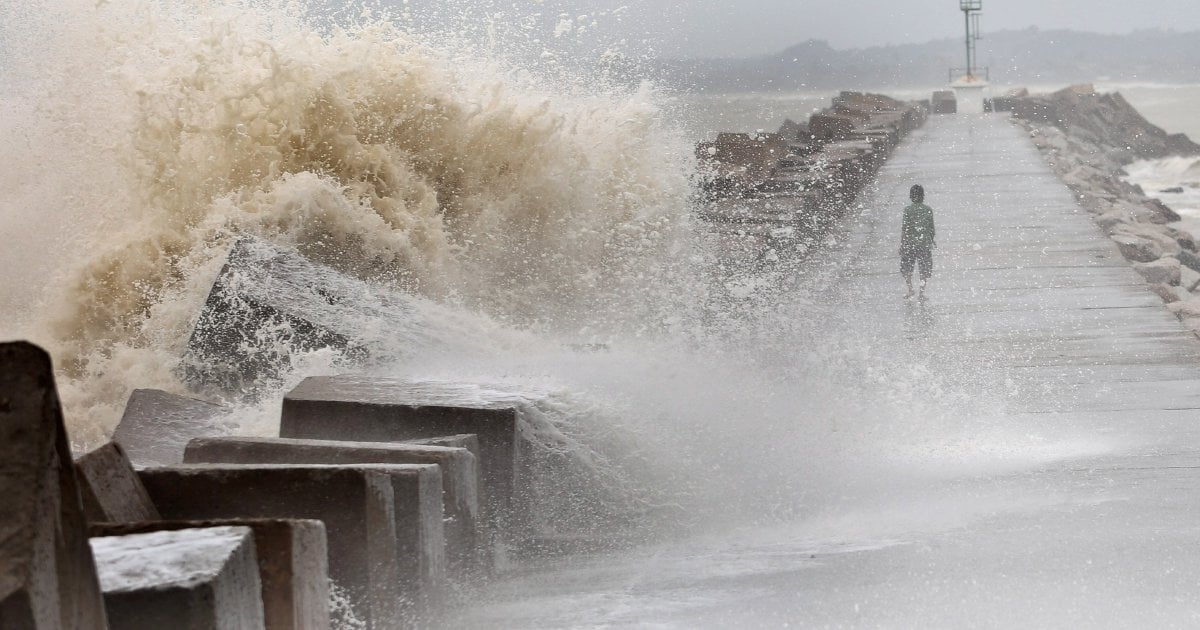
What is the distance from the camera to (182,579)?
1.78 metres

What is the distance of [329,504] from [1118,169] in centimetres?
3324

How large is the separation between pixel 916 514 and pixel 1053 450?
1.40 m

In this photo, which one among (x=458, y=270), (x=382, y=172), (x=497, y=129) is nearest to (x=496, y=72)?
(x=497, y=129)

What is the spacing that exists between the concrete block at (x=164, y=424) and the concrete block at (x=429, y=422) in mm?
524

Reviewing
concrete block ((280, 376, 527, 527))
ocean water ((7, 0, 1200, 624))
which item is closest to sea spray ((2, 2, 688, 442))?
ocean water ((7, 0, 1200, 624))

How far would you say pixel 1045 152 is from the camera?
2259cm

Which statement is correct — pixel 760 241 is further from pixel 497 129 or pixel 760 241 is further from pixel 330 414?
pixel 330 414

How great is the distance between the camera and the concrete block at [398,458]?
10.4 ft

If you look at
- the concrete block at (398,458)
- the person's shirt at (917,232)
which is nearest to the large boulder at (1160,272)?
the person's shirt at (917,232)

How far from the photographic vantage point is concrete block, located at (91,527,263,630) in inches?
69.3

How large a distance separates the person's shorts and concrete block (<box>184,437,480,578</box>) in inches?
247

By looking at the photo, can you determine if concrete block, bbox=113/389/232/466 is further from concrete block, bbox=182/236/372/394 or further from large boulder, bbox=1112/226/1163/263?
large boulder, bbox=1112/226/1163/263

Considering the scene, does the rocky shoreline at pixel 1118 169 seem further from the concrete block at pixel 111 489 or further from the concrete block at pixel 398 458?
the concrete block at pixel 111 489

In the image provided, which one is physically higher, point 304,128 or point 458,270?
point 304,128
